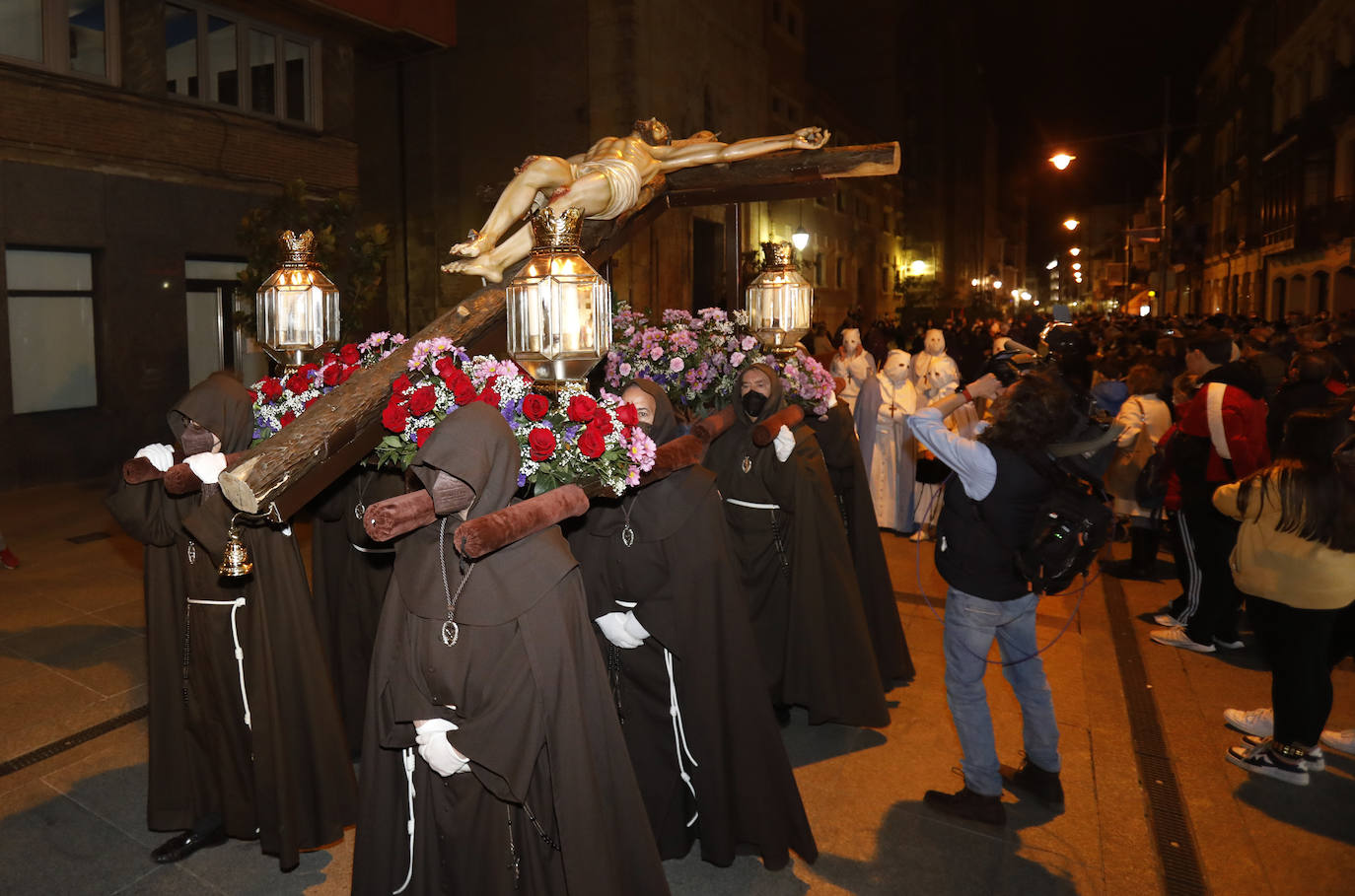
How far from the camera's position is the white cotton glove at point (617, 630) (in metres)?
4.17

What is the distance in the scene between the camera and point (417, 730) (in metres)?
3.05

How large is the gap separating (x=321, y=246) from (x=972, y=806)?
33.1 ft

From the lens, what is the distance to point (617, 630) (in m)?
4.17

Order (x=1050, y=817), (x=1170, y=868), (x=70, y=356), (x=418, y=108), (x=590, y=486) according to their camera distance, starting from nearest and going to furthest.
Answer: (x=590, y=486), (x=1170, y=868), (x=1050, y=817), (x=70, y=356), (x=418, y=108)

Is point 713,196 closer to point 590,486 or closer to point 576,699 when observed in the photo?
point 590,486

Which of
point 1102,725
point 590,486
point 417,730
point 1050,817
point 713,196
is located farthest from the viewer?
point 713,196

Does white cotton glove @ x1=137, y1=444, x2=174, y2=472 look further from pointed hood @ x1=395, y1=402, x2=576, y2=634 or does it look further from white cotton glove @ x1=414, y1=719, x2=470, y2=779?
white cotton glove @ x1=414, y1=719, x2=470, y2=779

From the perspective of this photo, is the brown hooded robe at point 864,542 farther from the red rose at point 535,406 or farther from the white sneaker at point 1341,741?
the red rose at point 535,406

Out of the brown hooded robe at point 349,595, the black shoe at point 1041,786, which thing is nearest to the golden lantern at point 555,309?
the brown hooded robe at point 349,595

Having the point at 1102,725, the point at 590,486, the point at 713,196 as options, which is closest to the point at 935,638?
the point at 1102,725

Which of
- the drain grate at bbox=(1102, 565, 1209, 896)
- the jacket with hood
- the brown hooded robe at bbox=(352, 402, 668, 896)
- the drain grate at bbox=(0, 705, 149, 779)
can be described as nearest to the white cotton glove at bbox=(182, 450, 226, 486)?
the brown hooded robe at bbox=(352, 402, 668, 896)

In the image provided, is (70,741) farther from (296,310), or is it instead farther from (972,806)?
(972,806)

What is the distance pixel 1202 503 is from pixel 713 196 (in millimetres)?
4044

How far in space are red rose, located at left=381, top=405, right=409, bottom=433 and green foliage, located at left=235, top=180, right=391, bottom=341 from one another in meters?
8.31
